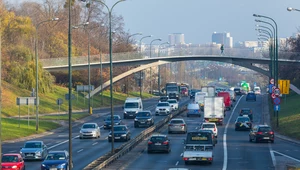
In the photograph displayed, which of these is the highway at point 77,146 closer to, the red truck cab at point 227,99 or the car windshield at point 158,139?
the car windshield at point 158,139

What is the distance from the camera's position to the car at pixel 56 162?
34188mm

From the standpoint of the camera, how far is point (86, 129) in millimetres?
58062

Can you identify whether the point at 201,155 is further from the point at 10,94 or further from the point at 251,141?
the point at 10,94

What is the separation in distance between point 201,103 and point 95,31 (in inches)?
2137

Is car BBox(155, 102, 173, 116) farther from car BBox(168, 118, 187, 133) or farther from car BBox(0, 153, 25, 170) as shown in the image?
car BBox(0, 153, 25, 170)

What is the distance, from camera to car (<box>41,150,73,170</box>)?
3419cm

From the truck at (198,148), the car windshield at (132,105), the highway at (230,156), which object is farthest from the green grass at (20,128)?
the truck at (198,148)

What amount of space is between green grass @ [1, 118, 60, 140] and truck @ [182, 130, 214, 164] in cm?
2328

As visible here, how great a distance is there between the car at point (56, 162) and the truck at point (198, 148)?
260 inches

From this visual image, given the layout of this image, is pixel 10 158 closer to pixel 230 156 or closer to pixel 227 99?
pixel 230 156

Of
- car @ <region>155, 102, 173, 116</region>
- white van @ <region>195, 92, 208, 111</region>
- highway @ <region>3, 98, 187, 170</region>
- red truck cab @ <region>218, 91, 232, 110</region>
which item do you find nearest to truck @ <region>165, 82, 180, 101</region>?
red truck cab @ <region>218, 91, 232, 110</region>

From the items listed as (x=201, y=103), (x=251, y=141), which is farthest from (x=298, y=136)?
(x=201, y=103)

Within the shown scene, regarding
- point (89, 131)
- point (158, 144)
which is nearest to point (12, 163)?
point (158, 144)

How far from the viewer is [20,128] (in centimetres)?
6412
